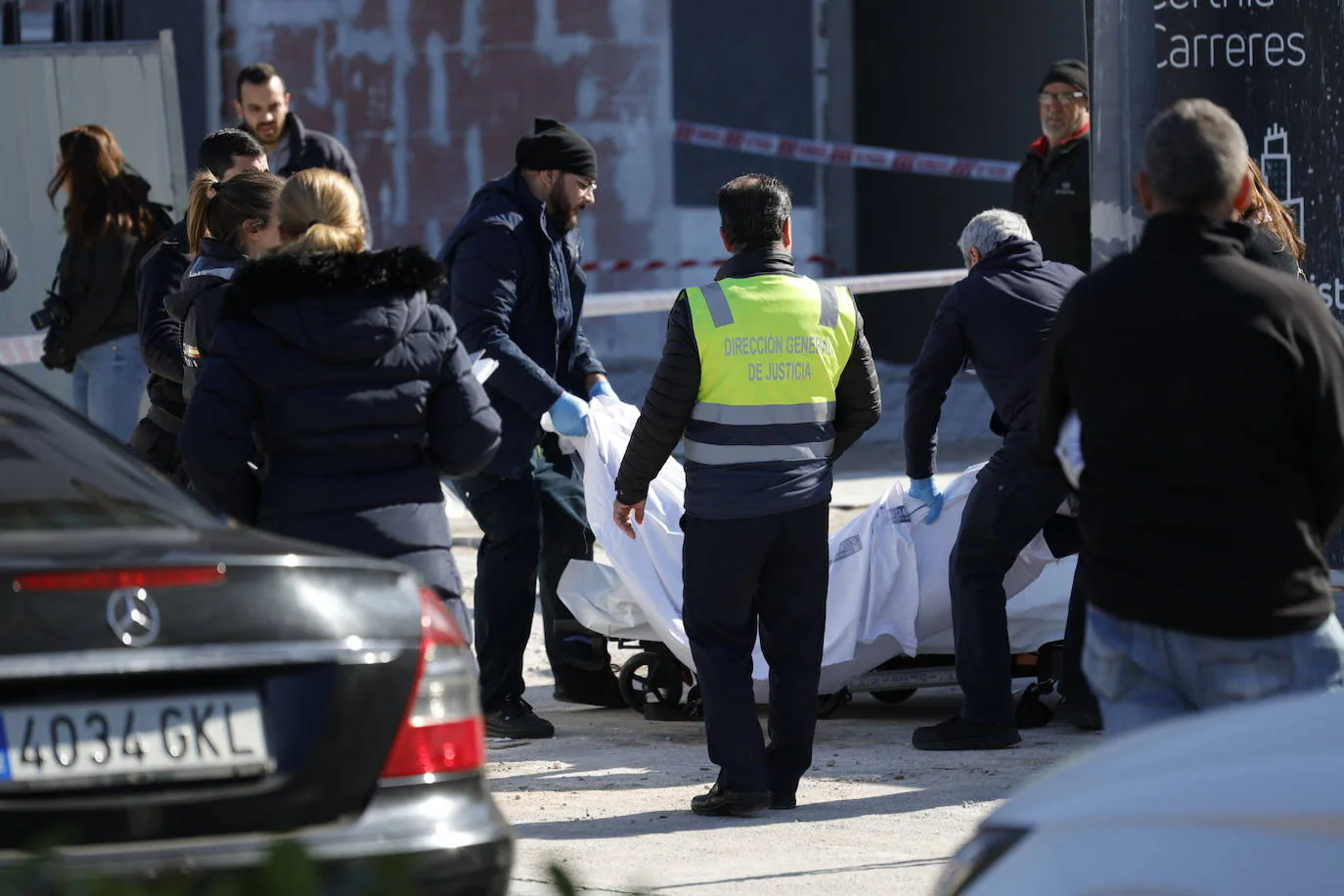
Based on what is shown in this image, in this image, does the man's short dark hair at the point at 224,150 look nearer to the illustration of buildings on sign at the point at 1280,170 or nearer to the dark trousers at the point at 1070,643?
the dark trousers at the point at 1070,643

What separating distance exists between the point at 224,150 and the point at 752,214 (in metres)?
1.93

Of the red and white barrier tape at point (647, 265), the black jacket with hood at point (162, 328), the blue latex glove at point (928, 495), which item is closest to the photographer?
the black jacket with hood at point (162, 328)

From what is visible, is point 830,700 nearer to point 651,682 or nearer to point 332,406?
point 651,682

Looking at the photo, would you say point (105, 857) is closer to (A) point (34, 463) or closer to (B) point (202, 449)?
(A) point (34, 463)

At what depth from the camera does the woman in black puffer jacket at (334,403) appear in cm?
475

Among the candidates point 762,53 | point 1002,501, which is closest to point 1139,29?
point 1002,501

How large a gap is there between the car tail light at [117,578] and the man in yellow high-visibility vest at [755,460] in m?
2.52

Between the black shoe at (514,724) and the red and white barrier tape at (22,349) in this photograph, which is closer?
the black shoe at (514,724)

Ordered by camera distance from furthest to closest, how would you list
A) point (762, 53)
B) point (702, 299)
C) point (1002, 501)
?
point (762, 53)
point (1002, 501)
point (702, 299)

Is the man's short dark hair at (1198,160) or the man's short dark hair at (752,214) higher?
the man's short dark hair at (1198,160)

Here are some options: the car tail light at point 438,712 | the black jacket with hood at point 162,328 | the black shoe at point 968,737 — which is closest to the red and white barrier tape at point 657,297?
the black jacket with hood at point 162,328

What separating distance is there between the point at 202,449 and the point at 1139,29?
408cm

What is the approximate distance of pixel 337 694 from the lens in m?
3.38

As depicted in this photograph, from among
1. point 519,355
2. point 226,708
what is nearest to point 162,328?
point 519,355
